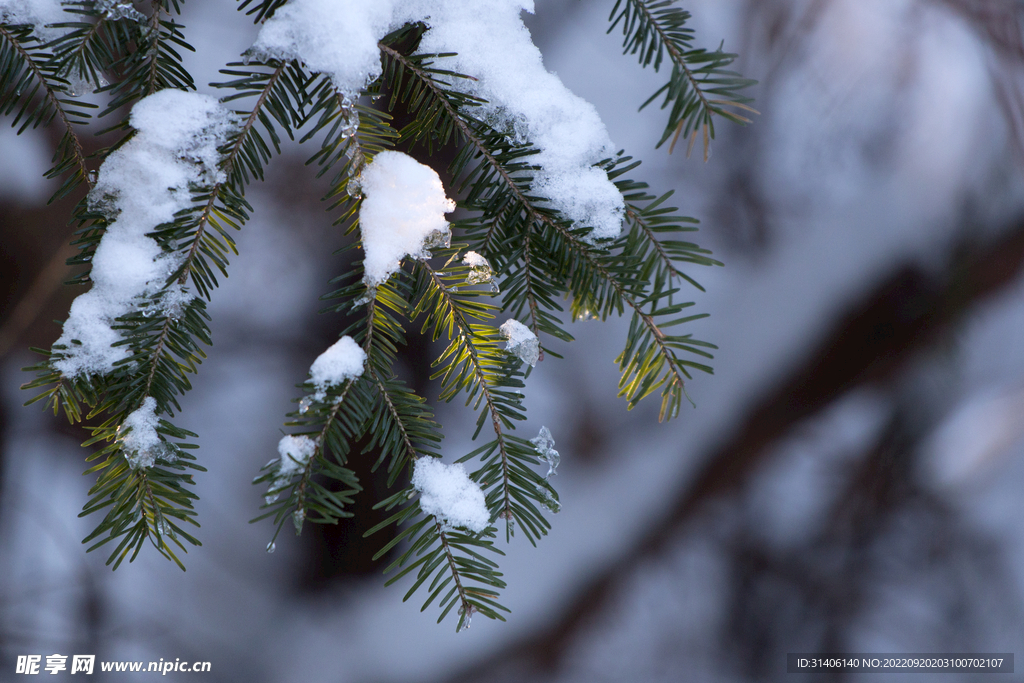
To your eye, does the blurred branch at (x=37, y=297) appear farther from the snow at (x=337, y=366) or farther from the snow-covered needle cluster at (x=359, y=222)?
the snow at (x=337, y=366)

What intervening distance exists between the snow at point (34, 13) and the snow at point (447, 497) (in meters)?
0.33

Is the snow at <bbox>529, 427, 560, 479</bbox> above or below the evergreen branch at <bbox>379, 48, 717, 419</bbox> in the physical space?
below

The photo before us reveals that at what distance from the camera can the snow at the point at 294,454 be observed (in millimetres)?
260

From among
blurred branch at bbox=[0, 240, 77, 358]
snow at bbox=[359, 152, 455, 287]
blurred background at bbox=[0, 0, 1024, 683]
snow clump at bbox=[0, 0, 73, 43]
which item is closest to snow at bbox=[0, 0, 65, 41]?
snow clump at bbox=[0, 0, 73, 43]

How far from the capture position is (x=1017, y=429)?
938 mm

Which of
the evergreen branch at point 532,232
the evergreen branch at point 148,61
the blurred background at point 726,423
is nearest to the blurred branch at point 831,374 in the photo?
the blurred background at point 726,423

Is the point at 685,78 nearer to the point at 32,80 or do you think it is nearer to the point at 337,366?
the point at 337,366

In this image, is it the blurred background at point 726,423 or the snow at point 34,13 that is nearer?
the snow at point 34,13

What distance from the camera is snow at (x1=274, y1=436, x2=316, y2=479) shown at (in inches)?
10.2

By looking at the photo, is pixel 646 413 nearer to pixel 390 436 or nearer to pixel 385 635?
pixel 385 635

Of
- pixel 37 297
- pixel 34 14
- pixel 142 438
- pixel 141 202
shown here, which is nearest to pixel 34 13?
pixel 34 14

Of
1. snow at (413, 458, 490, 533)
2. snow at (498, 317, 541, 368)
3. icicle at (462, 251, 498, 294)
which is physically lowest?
snow at (413, 458, 490, 533)

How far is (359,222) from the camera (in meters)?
0.28

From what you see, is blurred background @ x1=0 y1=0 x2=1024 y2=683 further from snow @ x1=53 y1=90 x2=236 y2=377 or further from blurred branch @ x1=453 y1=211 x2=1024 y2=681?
snow @ x1=53 y1=90 x2=236 y2=377
